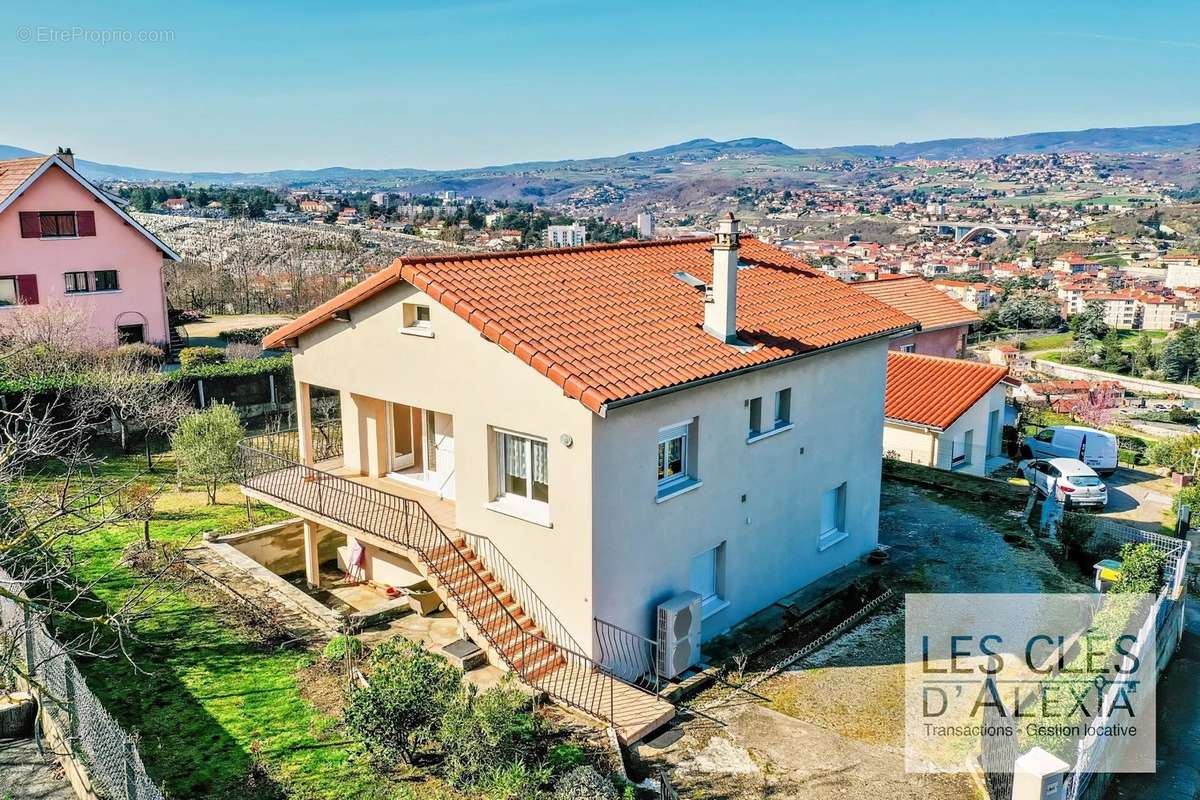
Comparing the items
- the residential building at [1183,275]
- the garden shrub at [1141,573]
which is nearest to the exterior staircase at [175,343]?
the garden shrub at [1141,573]

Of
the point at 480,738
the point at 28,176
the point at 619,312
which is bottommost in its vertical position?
the point at 480,738

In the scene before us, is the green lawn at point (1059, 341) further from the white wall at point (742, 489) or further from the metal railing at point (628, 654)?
the metal railing at point (628, 654)

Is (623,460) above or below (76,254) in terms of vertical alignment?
below

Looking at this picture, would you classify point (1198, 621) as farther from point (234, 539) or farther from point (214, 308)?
point (214, 308)

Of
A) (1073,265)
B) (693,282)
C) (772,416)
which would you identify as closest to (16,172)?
(693,282)

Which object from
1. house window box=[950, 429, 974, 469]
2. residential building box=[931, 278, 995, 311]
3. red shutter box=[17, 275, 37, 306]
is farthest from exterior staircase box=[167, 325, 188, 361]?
residential building box=[931, 278, 995, 311]

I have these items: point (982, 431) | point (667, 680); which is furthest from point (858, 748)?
point (982, 431)

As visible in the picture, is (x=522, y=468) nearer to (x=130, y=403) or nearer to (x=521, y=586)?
(x=521, y=586)
